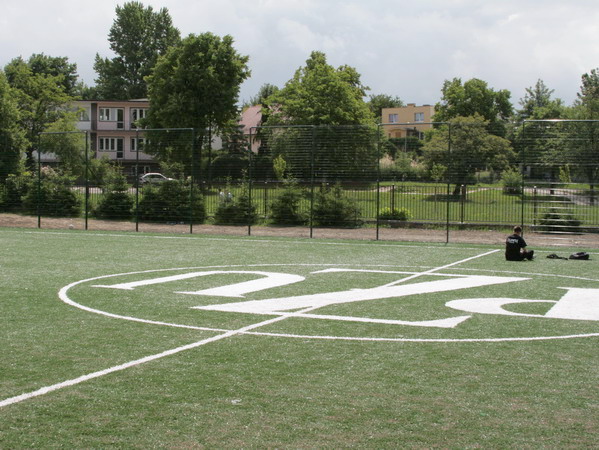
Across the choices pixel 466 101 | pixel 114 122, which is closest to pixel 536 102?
pixel 466 101

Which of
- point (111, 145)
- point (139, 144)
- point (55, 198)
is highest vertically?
point (111, 145)

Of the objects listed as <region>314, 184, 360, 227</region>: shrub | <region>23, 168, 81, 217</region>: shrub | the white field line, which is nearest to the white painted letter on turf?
the white field line

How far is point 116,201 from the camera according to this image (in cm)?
2716

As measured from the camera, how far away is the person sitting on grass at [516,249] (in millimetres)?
15781

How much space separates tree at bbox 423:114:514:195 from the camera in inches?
919

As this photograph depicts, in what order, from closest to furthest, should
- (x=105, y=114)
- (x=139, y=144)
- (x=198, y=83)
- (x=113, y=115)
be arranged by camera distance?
(x=139, y=144) < (x=198, y=83) < (x=113, y=115) < (x=105, y=114)

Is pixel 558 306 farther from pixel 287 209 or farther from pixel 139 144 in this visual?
pixel 139 144

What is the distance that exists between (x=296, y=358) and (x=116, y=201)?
856 inches

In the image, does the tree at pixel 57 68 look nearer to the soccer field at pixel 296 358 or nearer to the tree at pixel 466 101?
the tree at pixel 466 101

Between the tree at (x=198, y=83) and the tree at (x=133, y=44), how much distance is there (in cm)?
4635

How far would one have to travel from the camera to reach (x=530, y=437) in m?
4.66

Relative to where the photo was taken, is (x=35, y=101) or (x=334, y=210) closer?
(x=334, y=210)

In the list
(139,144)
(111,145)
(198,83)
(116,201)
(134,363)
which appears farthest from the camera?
(111,145)

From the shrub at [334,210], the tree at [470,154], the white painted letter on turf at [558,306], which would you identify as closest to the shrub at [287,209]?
the shrub at [334,210]
